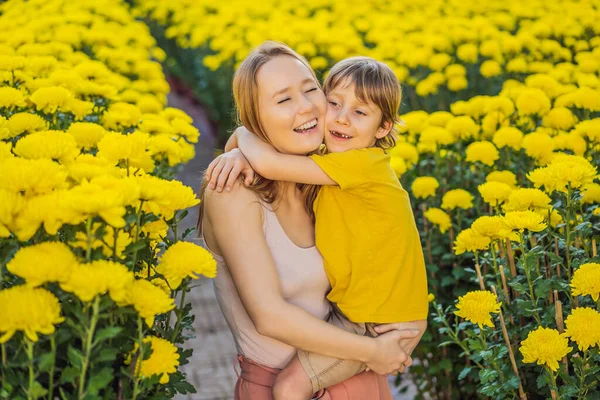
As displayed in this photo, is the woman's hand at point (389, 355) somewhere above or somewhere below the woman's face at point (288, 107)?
below

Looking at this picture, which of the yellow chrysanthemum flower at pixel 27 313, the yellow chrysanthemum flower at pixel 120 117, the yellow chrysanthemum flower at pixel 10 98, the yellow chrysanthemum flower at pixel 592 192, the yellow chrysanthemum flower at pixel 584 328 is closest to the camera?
the yellow chrysanthemum flower at pixel 27 313

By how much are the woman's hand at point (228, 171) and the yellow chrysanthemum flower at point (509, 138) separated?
1403 mm

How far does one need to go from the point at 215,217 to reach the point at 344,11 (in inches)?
217

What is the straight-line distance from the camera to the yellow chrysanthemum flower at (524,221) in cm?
227

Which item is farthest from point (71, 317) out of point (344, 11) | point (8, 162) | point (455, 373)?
point (344, 11)

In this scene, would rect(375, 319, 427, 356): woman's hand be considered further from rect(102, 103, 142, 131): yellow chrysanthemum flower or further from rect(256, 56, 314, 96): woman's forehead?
rect(102, 103, 142, 131): yellow chrysanthemum flower

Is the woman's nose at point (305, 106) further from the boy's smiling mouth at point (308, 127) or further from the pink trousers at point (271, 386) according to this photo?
the pink trousers at point (271, 386)

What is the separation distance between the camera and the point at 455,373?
130 inches

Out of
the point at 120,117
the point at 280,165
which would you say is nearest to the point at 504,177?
the point at 280,165

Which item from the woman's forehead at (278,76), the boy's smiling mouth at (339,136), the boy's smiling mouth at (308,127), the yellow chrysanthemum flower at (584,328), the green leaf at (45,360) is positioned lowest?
the yellow chrysanthemum flower at (584,328)

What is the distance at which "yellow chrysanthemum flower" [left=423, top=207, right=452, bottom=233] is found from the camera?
313 centimetres

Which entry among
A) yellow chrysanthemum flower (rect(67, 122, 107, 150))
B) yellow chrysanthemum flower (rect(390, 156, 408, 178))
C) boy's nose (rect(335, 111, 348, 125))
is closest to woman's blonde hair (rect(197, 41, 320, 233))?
boy's nose (rect(335, 111, 348, 125))

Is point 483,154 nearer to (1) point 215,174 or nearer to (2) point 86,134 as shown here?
(1) point 215,174

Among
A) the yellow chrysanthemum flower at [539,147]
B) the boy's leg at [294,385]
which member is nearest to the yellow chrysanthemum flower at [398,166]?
the yellow chrysanthemum flower at [539,147]
